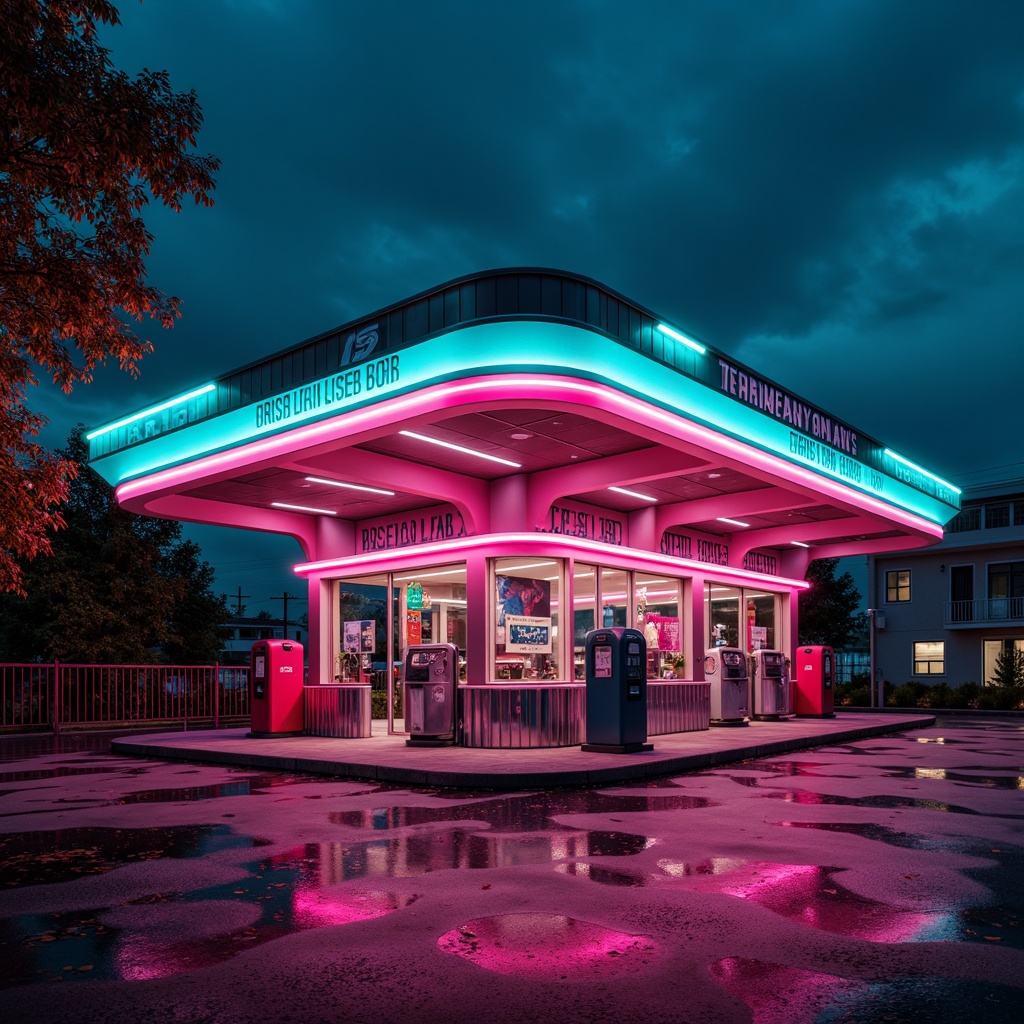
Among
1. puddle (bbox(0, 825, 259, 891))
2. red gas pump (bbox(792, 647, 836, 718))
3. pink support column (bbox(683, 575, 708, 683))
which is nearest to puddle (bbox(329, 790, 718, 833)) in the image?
puddle (bbox(0, 825, 259, 891))

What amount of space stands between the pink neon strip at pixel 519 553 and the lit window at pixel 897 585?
2019 centimetres

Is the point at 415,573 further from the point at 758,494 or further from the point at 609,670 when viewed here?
the point at 758,494

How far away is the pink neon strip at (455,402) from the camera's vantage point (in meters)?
10.7

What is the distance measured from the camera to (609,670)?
13.9m

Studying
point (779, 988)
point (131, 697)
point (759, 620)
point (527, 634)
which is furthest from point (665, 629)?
point (779, 988)

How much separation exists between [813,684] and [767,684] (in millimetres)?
2494

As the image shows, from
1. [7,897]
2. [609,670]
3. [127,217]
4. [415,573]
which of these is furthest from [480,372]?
[415,573]

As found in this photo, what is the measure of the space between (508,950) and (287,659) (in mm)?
13221

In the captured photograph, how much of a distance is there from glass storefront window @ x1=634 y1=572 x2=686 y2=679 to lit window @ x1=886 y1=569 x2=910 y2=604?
22619mm

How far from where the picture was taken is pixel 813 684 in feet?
76.4

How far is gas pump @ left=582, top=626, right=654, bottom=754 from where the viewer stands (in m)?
13.6

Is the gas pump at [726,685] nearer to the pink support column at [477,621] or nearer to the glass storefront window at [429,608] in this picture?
the glass storefront window at [429,608]

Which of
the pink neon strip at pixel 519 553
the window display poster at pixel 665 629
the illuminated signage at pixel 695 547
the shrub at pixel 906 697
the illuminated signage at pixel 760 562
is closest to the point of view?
the pink neon strip at pixel 519 553

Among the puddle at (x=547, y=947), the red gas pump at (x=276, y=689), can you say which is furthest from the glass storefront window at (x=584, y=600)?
the puddle at (x=547, y=947)
